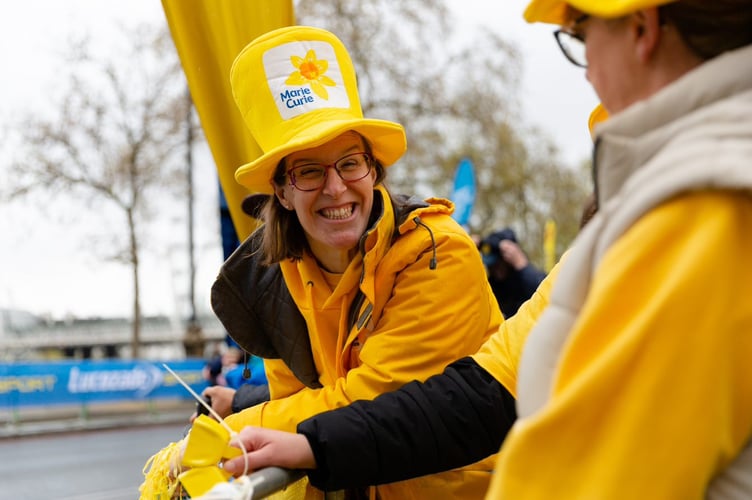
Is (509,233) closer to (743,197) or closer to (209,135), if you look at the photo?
(209,135)

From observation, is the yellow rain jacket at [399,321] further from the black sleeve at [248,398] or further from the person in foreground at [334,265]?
the black sleeve at [248,398]

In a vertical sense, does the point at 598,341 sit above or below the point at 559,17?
below

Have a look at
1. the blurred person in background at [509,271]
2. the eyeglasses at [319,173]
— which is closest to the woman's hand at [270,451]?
the eyeglasses at [319,173]

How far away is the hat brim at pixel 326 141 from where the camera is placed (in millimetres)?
2361

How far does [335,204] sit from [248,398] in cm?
70

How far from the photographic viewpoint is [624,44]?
120cm

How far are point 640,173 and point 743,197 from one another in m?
0.13

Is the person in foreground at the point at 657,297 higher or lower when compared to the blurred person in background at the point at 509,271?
higher

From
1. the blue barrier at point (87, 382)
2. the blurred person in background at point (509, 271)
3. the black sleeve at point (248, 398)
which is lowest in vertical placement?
the blue barrier at point (87, 382)

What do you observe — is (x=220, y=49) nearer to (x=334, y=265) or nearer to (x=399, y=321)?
(x=334, y=265)

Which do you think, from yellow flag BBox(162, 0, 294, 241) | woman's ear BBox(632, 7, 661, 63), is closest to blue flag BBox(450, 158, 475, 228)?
yellow flag BBox(162, 0, 294, 241)

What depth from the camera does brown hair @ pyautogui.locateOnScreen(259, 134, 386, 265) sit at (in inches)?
102

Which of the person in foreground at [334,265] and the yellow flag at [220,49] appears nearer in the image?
the person in foreground at [334,265]

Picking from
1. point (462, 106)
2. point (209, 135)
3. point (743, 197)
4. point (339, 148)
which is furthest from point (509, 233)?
point (462, 106)
